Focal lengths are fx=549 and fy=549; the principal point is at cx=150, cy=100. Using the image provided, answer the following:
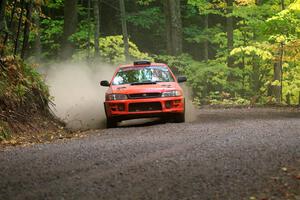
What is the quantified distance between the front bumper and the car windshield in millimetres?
941

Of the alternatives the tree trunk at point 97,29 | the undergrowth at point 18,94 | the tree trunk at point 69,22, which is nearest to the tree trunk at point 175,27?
the tree trunk at point 97,29

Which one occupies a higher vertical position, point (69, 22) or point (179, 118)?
point (69, 22)

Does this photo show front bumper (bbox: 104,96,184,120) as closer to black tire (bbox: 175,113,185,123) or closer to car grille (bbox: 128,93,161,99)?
car grille (bbox: 128,93,161,99)

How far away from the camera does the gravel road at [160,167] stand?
6.17 m

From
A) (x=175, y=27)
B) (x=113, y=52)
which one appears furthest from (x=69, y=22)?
(x=175, y=27)

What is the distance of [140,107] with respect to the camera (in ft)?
46.4

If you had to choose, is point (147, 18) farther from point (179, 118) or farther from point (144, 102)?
point (144, 102)

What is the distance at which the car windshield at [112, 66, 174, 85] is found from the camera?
49.9 ft

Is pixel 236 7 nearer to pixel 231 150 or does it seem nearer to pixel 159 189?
pixel 231 150

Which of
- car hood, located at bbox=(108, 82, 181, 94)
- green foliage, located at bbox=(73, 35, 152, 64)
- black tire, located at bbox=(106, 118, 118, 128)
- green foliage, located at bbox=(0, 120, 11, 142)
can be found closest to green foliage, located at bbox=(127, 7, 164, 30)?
green foliage, located at bbox=(73, 35, 152, 64)

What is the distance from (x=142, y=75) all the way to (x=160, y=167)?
8.09 m

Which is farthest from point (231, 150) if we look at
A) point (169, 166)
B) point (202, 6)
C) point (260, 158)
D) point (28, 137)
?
point (202, 6)

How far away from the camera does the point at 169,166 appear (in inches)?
300

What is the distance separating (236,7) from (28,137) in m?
15.4
